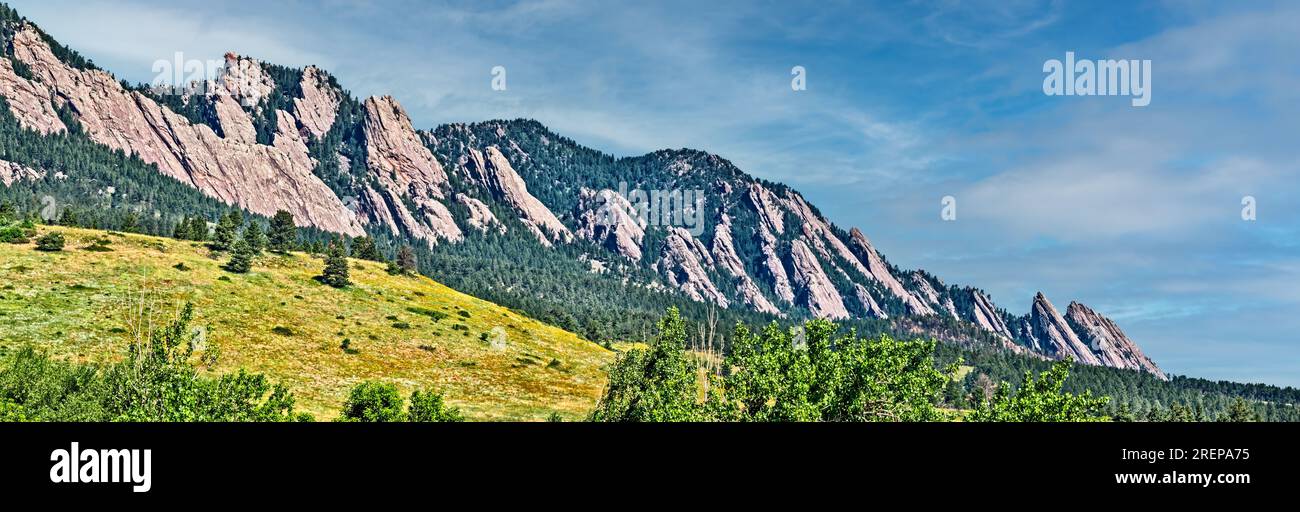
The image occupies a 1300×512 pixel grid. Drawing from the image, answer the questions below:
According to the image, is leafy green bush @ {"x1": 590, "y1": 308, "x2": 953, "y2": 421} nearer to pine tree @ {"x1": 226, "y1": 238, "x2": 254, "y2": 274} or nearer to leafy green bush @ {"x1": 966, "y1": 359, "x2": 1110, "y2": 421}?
leafy green bush @ {"x1": 966, "y1": 359, "x2": 1110, "y2": 421}

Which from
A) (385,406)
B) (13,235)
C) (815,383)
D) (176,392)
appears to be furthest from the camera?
(13,235)

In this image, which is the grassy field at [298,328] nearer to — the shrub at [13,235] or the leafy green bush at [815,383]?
the shrub at [13,235]

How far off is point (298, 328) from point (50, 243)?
59144mm

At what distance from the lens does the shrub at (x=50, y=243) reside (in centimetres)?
16375

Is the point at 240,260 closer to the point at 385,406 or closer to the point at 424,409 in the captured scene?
the point at 385,406

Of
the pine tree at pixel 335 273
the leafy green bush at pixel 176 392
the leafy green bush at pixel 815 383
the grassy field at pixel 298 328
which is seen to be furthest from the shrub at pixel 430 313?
the leafy green bush at pixel 815 383

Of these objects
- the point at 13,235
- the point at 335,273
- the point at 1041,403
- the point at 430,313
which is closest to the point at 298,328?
the point at 430,313

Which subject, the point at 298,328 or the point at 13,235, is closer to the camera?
the point at 298,328

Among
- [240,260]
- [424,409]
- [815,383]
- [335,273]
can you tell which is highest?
[240,260]

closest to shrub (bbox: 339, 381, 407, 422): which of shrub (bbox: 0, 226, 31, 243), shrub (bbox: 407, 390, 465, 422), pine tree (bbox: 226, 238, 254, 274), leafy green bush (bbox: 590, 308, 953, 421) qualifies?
shrub (bbox: 407, 390, 465, 422)

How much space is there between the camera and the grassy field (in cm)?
12100

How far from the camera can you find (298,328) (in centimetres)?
14712
